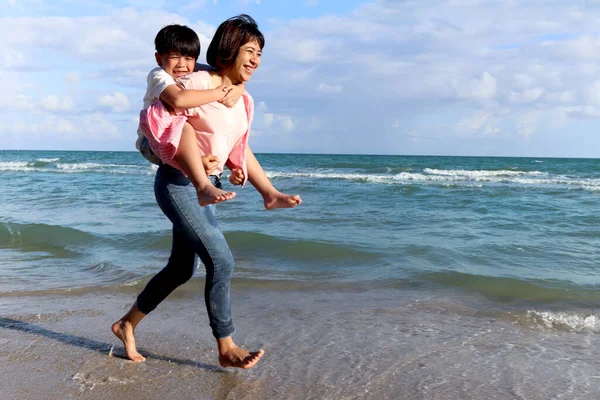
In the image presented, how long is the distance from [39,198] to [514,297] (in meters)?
11.8

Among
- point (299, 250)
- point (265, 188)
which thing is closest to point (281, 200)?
point (265, 188)

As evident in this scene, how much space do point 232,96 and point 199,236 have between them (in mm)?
686

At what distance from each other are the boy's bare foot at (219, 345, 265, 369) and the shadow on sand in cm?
17

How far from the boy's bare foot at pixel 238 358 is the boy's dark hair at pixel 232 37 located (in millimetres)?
1442

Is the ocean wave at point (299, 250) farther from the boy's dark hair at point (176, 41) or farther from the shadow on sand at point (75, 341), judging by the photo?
the boy's dark hair at point (176, 41)

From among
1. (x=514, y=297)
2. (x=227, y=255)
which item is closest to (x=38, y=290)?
(x=227, y=255)

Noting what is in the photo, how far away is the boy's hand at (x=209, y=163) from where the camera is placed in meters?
2.56

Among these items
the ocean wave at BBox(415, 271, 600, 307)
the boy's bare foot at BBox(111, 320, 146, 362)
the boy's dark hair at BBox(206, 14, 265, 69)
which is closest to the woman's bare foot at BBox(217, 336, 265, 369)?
the boy's bare foot at BBox(111, 320, 146, 362)

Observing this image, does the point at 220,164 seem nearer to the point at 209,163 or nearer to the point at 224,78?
the point at 209,163

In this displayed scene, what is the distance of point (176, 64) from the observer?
2656 mm

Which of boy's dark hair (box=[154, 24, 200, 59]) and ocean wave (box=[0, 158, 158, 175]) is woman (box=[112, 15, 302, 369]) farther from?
ocean wave (box=[0, 158, 158, 175])

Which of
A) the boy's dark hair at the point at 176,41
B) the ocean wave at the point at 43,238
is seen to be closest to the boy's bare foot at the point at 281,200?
the boy's dark hair at the point at 176,41

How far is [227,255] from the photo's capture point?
2699 millimetres

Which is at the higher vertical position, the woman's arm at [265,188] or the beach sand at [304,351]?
the woman's arm at [265,188]
